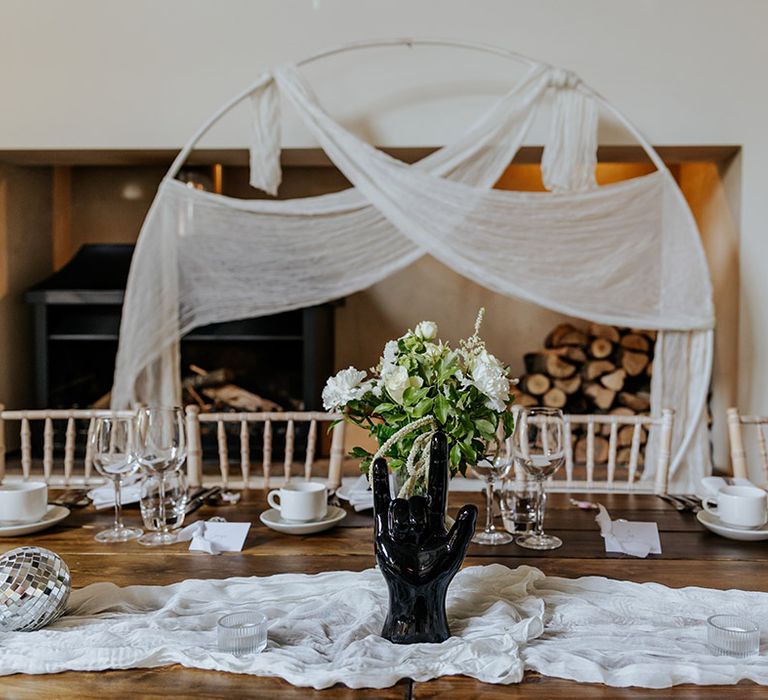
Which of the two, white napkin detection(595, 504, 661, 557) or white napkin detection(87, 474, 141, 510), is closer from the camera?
white napkin detection(595, 504, 661, 557)

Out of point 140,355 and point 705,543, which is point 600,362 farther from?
point 705,543

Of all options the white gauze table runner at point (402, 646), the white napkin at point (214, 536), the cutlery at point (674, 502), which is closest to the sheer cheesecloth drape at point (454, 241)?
the cutlery at point (674, 502)

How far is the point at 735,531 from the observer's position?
4.88 ft

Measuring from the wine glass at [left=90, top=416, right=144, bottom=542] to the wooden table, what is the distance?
0.24ft

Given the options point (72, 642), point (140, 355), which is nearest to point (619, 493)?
point (72, 642)

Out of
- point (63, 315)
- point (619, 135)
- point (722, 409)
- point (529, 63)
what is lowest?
point (722, 409)

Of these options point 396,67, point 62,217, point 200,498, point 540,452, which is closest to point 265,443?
point 200,498

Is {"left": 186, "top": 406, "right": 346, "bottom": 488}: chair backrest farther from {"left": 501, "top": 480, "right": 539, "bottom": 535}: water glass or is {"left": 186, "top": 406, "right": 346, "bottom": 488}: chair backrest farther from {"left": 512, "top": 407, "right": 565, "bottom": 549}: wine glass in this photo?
{"left": 512, "top": 407, "right": 565, "bottom": 549}: wine glass

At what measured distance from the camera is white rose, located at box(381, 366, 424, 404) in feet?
3.79

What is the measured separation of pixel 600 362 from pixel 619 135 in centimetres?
112

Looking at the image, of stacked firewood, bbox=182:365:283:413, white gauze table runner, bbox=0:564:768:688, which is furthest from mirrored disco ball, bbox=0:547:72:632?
stacked firewood, bbox=182:365:283:413

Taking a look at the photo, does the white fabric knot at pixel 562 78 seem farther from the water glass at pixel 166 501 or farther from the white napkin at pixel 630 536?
the water glass at pixel 166 501

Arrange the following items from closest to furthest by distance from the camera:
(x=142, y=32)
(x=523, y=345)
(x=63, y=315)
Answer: (x=142, y=32), (x=63, y=315), (x=523, y=345)

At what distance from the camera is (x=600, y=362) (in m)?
3.90
